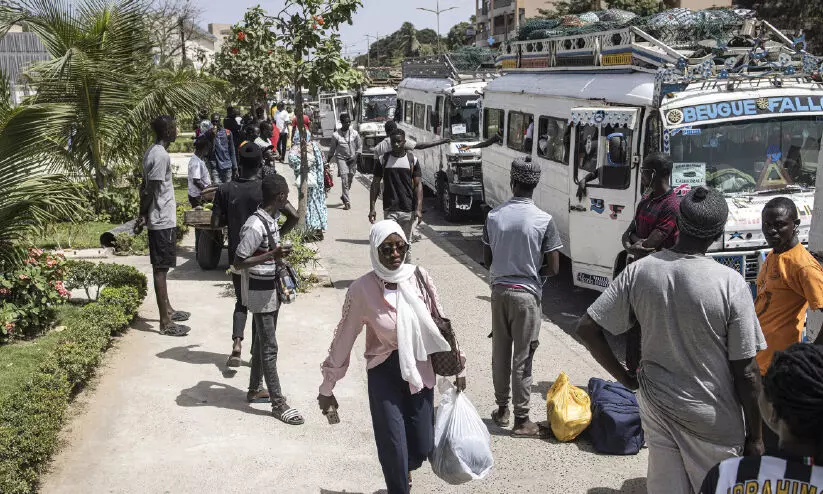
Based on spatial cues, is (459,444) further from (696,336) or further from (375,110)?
(375,110)

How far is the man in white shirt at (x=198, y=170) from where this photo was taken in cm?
1106

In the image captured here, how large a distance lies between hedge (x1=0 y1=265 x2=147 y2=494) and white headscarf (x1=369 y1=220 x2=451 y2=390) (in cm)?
240

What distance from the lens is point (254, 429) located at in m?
6.07

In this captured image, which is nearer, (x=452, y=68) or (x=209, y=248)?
(x=209, y=248)

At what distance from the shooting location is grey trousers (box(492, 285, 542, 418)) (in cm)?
562

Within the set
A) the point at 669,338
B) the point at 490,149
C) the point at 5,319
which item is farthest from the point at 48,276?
the point at 490,149

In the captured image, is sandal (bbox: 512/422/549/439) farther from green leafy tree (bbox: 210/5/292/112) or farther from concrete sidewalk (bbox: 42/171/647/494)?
green leafy tree (bbox: 210/5/292/112)

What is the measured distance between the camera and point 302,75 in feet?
38.1

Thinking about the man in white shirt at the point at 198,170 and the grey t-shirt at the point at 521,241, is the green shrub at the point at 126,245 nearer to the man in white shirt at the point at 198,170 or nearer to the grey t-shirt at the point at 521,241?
the man in white shirt at the point at 198,170

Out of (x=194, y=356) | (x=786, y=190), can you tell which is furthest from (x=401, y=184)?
(x=786, y=190)

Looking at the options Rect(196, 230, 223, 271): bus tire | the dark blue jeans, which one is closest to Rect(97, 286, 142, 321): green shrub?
Rect(196, 230, 223, 271): bus tire

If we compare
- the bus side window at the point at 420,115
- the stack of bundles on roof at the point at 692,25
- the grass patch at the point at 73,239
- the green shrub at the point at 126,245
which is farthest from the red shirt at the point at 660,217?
the bus side window at the point at 420,115

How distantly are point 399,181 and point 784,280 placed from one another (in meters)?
5.69

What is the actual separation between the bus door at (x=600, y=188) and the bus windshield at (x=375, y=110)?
1729 centimetres
